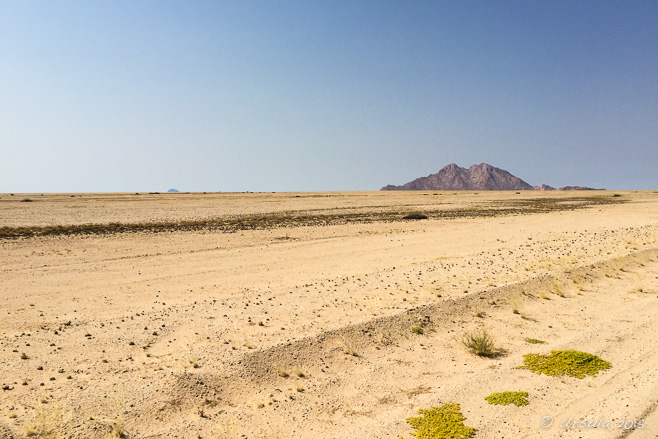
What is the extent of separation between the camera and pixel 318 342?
8.79 m

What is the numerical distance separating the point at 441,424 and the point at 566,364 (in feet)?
10.6

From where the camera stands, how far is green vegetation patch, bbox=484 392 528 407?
6.47 metres

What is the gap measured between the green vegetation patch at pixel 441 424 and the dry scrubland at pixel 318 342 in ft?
0.52

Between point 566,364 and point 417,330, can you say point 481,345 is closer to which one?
point 566,364

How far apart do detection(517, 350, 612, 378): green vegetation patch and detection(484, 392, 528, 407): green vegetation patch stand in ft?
3.46

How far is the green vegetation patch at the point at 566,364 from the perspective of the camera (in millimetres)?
7401

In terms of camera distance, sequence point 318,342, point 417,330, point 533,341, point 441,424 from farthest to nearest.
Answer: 1. point 417,330
2. point 533,341
3. point 318,342
4. point 441,424

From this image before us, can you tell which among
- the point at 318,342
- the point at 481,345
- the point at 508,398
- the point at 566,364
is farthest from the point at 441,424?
the point at 318,342

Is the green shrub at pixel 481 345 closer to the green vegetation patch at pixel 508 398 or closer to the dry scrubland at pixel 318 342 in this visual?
the dry scrubland at pixel 318 342

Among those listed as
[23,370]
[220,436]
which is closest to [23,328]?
[23,370]

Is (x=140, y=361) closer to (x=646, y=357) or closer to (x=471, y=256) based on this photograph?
(x=646, y=357)

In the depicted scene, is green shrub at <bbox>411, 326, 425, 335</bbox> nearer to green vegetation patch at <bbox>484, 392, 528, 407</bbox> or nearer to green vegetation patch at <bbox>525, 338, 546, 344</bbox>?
green vegetation patch at <bbox>525, 338, 546, 344</bbox>

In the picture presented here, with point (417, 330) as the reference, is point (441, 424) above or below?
below

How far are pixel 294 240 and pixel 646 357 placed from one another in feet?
63.5
